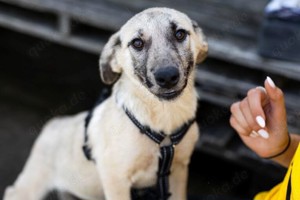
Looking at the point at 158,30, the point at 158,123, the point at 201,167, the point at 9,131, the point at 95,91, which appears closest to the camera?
the point at 158,30

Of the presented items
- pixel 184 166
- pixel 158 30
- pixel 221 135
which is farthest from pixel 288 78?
pixel 158 30

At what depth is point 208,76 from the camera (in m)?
3.19

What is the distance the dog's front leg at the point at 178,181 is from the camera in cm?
266

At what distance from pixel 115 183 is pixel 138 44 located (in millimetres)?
626

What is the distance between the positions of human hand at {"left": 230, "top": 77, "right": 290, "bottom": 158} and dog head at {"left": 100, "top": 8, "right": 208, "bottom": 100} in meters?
0.27

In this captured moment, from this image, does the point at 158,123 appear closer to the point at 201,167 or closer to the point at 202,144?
the point at 202,144

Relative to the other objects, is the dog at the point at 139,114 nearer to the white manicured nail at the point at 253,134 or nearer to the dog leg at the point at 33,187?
the dog leg at the point at 33,187

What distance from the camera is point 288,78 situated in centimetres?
313

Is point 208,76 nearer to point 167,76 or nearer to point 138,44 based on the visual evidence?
point 138,44

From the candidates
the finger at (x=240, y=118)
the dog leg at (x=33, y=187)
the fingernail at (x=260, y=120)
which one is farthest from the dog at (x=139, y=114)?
the fingernail at (x=260, y=120)

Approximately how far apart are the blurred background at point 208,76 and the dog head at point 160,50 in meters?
0.61

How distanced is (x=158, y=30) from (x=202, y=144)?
121 cm

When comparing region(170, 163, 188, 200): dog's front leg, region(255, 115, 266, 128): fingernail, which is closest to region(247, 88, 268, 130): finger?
region(255, 115, 266, 128): fingernail

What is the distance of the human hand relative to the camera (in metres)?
2.08
